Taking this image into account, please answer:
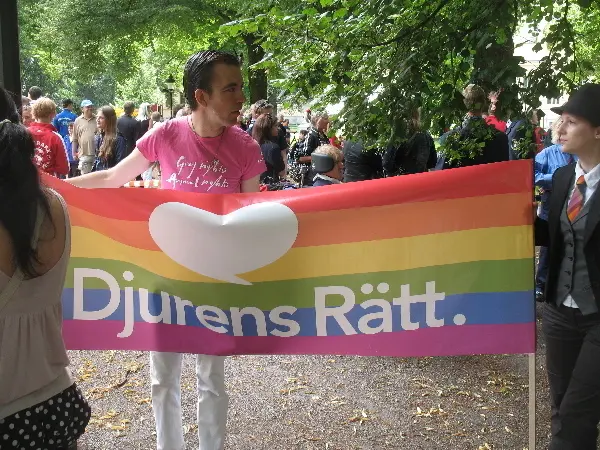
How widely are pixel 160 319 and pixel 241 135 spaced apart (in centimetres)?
101

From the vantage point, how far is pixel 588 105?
3.42 m

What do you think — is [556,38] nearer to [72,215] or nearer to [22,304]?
[72,215]

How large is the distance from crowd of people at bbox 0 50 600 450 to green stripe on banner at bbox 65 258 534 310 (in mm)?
233

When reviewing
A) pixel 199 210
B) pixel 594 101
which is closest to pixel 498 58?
pixel 594 101

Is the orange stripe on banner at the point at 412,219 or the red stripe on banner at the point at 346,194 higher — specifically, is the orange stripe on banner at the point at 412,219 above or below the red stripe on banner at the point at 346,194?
below

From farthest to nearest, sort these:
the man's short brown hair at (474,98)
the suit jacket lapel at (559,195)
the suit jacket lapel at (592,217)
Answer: the man's short brown hair at (474,98)
the suit jacket lapel at (559,195)
the suit jacket lapel at (592,217)

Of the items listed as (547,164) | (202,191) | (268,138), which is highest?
(268,138)

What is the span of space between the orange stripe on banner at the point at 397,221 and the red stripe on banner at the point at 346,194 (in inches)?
1.4

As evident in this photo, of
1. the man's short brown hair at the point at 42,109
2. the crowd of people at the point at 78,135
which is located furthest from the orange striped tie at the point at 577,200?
the man's short brown hair at the point at 42,109

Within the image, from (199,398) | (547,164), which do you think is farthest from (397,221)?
(547,164)

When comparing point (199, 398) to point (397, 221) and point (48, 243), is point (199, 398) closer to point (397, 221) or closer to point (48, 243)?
point (397, 221)

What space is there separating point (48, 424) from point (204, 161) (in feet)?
5.11

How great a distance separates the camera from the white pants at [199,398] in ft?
11.8

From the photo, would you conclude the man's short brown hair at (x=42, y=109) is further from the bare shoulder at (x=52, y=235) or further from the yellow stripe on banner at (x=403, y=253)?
the bare shoulder at (x=52, y=235)
